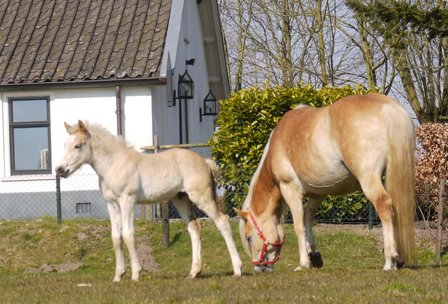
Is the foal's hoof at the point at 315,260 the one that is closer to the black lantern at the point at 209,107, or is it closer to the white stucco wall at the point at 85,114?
the white stucco wall at the point at 85,114

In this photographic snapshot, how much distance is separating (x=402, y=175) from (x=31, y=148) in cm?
1418

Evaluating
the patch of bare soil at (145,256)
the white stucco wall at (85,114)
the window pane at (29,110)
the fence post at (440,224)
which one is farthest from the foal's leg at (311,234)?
the window pane at (29,110)

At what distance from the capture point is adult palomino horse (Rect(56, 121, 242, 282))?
11.6 meters

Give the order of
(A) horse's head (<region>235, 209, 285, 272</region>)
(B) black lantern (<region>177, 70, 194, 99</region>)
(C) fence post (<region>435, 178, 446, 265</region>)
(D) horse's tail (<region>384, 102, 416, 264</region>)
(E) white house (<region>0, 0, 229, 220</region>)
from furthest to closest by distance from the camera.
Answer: (B) black lantern (<region>177, 70, 194, 99</region>) < (E) white house (<region>0, 0, 229, 220</region>) < (C) fence post (<region>435, 178, 446, 265</region>) < (A) horse's head (<region>235, 209, 285, 272</region>) < (D) horse's tail (<region>384, 102, 416, 264</region>)

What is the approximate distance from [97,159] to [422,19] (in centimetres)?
994

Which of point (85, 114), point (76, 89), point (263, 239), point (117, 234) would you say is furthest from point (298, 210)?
point (76, 89)

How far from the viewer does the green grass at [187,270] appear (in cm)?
893

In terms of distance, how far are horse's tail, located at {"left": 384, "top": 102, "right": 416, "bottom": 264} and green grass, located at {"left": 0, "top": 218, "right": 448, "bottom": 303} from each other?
37cm

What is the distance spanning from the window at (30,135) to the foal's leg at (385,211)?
13680 millimetres

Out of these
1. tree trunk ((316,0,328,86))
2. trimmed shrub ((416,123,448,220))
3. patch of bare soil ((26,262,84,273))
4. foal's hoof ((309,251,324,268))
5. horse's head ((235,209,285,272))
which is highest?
tree trunk ((316,0,328,86))

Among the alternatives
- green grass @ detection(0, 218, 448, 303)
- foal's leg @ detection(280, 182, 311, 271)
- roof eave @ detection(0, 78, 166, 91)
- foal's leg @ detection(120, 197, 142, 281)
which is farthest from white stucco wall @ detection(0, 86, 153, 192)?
foal's leg @ detection(120, 197, 142, 281)

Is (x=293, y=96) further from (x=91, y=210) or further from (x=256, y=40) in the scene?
(x=256, y=40)

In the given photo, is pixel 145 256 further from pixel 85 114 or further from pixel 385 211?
pixel 385 211

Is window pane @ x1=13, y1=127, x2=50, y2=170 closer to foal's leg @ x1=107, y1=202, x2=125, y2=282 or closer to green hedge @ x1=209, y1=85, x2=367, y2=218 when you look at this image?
green hedge @ x1=209, y1=85, x2=367, y2=218
